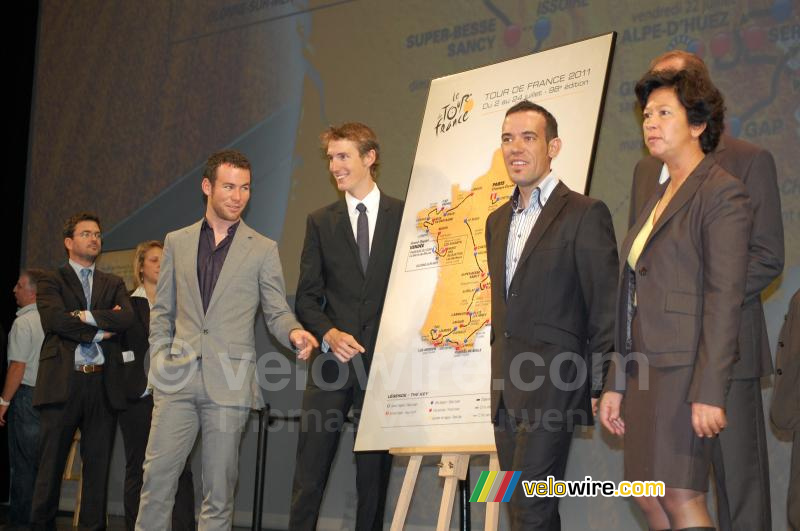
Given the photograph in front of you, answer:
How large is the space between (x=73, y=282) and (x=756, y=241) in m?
4.28

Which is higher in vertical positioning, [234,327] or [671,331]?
[671,331]

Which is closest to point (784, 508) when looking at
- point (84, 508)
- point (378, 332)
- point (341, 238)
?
point (378, 332)

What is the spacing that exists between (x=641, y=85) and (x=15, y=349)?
17.1 ft

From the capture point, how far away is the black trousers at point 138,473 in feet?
16.6

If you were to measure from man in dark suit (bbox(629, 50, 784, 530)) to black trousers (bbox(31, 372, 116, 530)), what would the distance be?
3871mm

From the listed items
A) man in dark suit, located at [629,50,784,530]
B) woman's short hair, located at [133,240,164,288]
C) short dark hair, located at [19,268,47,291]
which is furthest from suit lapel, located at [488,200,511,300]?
short dark hair, located at [19,268,47,291]

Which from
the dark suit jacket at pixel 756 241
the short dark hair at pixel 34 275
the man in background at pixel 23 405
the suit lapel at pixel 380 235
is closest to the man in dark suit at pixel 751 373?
the dark suit jacket at pixel 756 241

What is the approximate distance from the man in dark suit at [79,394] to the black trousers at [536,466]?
3.27 metres

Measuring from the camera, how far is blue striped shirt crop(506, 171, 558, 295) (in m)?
2.96

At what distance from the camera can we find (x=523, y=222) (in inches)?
118

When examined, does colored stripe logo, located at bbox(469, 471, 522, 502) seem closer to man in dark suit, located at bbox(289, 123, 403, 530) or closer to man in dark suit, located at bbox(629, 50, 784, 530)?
man in dark suit, located at bbox(629, 50, 784, 530)

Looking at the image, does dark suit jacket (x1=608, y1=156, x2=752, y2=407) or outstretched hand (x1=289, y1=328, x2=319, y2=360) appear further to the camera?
outstretched hand (x1=289, y1=328, x2=319, y2=360)

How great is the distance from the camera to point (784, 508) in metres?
4.01

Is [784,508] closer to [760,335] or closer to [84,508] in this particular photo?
[760,335]
